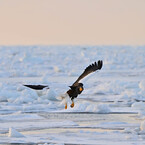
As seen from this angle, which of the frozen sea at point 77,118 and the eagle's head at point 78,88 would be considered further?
the eagle's head at point 78,88

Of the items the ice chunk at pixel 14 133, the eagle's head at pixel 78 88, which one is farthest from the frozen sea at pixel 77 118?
the eagle's head at pixel 78 88

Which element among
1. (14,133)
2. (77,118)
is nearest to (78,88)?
(77,118)

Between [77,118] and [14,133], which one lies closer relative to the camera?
[14,133]

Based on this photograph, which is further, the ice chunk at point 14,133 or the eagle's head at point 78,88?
the eagle's head at point 78,88

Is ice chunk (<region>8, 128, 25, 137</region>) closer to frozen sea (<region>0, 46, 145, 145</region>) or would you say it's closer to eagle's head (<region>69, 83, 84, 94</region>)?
frozen sea (<region>0, 46, 145, 145</region>)

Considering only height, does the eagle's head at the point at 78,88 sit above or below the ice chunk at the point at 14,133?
above

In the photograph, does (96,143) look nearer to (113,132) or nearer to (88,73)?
(113,132)

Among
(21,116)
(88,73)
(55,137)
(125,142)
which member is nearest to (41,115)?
(21,116)

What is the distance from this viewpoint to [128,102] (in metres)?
12.7

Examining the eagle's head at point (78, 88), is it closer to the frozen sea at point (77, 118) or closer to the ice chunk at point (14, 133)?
the frozen sea at point (77, 118)

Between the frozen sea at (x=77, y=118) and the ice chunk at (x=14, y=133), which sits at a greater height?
the frozen sea at (x=77, y=118)

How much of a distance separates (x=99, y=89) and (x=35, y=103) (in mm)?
3575

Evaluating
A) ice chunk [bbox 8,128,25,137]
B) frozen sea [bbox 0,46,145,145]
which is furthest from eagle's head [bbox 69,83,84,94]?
ice chunk [bbox 8,128,25,137]

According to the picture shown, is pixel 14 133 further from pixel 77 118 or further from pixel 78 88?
pixel 77 118
